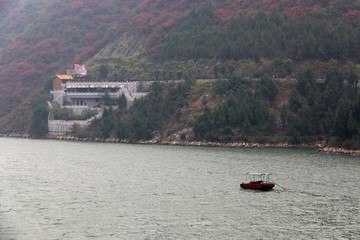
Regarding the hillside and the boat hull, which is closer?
the boat hull

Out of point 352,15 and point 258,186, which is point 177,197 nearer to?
point 258,186

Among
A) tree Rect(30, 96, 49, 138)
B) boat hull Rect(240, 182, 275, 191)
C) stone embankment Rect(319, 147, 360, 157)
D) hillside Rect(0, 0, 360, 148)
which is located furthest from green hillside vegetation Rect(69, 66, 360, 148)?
boat hull Rect(240, 182, 275, 191)

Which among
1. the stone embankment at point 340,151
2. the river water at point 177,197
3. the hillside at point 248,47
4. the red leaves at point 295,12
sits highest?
the red leaves at point 295,12

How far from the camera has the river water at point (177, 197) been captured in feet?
199

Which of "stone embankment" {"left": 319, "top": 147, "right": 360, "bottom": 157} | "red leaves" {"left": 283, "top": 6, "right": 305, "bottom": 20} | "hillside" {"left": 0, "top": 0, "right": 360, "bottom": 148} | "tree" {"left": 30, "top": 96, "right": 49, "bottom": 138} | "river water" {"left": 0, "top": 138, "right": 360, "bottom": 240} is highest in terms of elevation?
"red leaves" {"left": 283, "top": 6, "right": 305, "bottom": 20}

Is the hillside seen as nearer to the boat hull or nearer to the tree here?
the tree

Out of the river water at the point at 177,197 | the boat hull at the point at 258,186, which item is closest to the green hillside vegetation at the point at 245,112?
the river water at the point at 177,197

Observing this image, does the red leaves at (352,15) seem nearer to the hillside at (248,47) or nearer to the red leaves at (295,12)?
the hillside at (248,47)

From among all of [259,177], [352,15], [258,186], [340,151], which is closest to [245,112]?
[340,151]

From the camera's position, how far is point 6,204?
7175 cm

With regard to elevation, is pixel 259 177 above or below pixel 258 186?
above

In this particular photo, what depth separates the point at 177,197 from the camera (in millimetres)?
75938

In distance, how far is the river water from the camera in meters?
60.7

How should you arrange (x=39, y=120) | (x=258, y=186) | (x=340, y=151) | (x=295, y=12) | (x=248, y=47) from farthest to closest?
(x=295, y=12) → (x=39, y=120) → (x=248, y=47) → (x=340, y=151) → (x=258, y=186)
